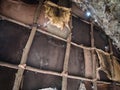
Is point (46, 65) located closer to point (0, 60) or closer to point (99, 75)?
point (0, 60)

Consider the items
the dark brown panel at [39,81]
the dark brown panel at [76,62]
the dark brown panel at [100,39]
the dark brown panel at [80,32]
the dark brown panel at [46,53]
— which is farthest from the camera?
the dark brown panel at [100,39]

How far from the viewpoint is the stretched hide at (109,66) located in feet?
9.63

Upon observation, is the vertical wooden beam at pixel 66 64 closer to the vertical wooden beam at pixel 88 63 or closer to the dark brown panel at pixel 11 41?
the vertical wooden beam at pixel 88 63

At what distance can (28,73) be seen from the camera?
2166 millimetres

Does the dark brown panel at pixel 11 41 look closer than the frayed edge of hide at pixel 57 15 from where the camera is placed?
Yes

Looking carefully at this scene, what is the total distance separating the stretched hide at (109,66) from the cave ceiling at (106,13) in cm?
38

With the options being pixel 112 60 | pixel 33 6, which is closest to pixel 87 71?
pixel 112 60

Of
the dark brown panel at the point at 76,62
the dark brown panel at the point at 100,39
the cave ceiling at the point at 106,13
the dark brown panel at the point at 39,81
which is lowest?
the dark brown panel at the point at 39,81

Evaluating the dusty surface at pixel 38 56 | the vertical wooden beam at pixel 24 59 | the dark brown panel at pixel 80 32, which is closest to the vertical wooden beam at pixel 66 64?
the dusty surface at pixel 38 56

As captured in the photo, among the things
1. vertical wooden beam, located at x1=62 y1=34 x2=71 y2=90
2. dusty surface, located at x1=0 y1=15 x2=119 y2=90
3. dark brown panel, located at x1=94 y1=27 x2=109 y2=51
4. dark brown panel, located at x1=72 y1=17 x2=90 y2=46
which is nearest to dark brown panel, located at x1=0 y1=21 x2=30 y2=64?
dusty surface, located at x1=0 y1=15 x2=119 y2=90

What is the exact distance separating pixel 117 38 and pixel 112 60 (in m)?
0.40

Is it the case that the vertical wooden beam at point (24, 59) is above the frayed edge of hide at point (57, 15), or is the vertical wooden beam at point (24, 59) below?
below

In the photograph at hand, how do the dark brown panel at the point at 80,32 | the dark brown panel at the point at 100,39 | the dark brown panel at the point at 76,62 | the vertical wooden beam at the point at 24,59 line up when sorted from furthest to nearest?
1. the dark brown panel at the point at 100,39
2. the dark brown panel at the point at 80,32
3. the dark brown panel at the point at 76,62
4. the vertical wooden beam at the point at 24,59

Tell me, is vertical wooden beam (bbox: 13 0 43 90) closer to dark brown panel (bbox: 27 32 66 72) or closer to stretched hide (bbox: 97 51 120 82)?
dark brown panel (bbox: 27 32 66 72)
